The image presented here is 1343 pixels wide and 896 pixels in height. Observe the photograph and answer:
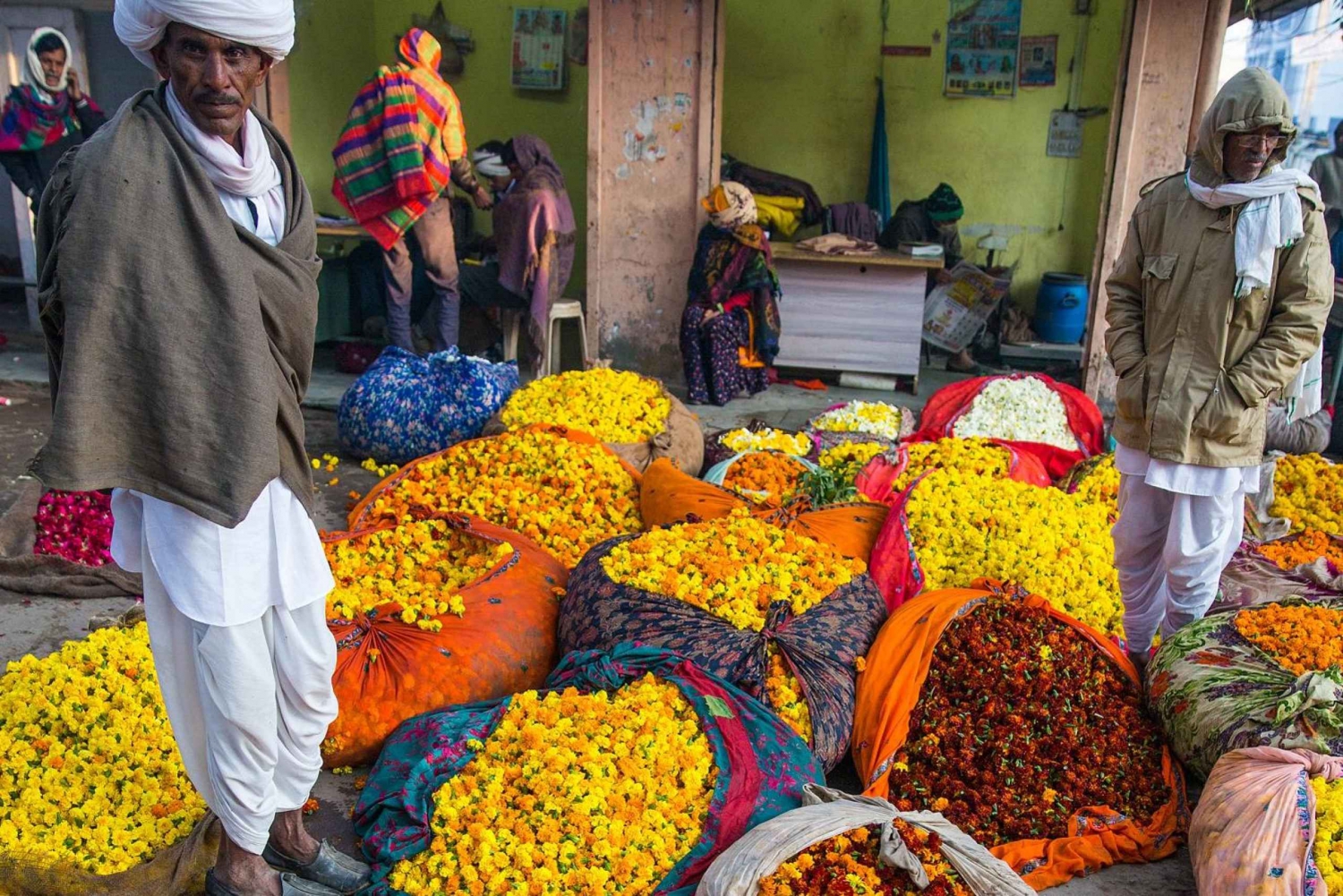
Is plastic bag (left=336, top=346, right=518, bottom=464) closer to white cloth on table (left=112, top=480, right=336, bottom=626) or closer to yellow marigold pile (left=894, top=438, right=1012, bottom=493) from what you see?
yellow marigold pile (left=894, top=438, right=1012, bottom=493)

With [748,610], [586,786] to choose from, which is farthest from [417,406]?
[586,786]

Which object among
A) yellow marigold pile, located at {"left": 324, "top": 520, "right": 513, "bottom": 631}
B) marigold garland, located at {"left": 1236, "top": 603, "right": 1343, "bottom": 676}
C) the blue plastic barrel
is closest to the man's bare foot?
yellow marigold pile, located at {"left": 324, "top": 520, "right": 513, "bottom": 631}

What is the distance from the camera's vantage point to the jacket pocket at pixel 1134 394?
367cm

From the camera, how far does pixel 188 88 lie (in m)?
2.16

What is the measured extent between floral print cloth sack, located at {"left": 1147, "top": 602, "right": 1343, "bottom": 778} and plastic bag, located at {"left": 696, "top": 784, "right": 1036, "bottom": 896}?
35.9 inches

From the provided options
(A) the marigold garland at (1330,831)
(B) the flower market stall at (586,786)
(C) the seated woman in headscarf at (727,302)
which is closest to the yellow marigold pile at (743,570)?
(B) the flower market stall at (586,786)

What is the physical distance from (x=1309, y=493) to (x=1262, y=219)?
2.35 m

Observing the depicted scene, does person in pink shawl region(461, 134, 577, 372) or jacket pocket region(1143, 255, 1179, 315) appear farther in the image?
person in pink shawl region(461, 134, 577, 372)

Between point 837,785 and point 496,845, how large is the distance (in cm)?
122

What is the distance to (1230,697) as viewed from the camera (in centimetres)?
316

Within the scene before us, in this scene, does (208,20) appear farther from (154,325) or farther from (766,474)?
(766,474)

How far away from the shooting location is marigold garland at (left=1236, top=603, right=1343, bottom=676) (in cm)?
326

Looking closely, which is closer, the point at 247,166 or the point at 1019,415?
the point at 247,166

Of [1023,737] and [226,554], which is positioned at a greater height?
[226,554]
